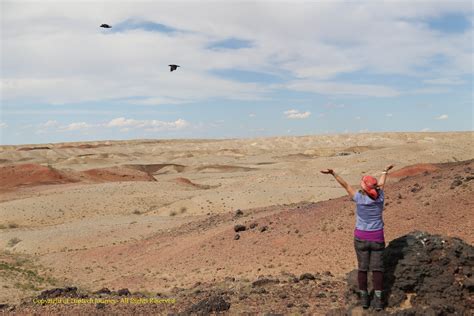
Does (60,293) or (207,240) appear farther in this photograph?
(207,240)

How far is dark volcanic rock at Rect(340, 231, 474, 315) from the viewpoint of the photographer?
895 centimetres

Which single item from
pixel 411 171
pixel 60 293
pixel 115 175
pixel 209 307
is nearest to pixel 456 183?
pixel 209 307

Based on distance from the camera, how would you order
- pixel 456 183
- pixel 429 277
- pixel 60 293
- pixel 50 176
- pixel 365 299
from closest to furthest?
1. pixel 365 299
2. pixel 429 277
3. pixel 60 293
4. pixel 456 183
5. pixel 50 176

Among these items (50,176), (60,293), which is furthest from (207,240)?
(50,176)

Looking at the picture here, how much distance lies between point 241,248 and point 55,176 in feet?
150

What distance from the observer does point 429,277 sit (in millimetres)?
9227

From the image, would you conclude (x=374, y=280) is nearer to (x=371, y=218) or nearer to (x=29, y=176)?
(x=371, y=218)

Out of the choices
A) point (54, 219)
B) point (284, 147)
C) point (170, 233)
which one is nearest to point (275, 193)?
point (170, 233)

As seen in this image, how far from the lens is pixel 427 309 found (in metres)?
8.61

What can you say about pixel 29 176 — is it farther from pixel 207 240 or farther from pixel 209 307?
pixel 209 307

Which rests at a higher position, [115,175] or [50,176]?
[50,176]

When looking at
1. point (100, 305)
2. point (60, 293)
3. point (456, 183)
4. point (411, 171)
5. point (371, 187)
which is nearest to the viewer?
point (371, 187)

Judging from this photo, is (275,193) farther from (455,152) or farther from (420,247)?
(455,152)

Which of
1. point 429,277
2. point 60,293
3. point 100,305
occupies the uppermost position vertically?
point 429,277
